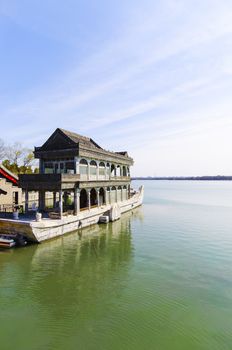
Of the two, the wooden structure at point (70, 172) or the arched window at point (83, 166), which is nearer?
the wooden structure at point (70, 172)

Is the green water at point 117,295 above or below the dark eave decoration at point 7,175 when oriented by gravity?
below

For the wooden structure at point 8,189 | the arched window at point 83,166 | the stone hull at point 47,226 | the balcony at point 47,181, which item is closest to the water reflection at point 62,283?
the stone hull at point 47,226

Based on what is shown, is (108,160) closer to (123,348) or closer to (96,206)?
(96,206)

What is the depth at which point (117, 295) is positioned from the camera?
43.2 feet

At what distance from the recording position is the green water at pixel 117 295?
31.8ft

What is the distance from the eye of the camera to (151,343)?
9383 mm

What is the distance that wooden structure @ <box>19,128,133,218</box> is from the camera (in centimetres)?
2661

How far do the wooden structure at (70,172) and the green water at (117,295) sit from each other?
6172 mm

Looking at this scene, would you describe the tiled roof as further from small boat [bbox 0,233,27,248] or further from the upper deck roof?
small boat [bbox 0,233,27,248]

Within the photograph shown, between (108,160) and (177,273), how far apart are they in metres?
23.0

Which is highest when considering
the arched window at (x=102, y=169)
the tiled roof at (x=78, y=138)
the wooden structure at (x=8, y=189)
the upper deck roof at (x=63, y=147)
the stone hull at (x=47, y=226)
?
the tiled roof at (x=78, y=138)

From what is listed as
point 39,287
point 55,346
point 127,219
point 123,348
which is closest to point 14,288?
point 39,287

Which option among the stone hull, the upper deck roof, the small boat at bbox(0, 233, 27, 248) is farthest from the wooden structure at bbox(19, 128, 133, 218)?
the small boat at bbox(0, 233, 27, 248)

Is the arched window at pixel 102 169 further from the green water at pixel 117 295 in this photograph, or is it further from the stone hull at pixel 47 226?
the green water at pixel 117 295
